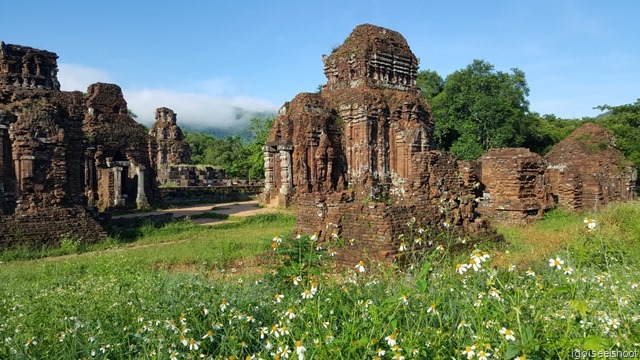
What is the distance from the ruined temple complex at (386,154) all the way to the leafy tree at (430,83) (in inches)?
775

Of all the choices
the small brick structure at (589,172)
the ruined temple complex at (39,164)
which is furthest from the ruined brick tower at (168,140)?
the small brick structure at (589,172)

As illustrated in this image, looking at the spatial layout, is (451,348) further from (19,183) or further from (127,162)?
(127,162)

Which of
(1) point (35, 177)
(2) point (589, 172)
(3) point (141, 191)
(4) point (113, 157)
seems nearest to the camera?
(1) point (35, 177)

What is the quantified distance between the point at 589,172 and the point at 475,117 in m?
16.9

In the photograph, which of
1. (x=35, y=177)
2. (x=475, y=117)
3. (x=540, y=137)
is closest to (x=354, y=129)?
(x=35, y=177)

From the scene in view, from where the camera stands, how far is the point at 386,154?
20625 mm

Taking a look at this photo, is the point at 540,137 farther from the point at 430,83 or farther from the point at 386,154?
the point at 386,154

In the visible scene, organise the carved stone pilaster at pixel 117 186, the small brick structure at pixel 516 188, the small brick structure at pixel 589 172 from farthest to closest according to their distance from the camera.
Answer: the carved stone pilaster at pixel 117 186
the small brick structure at pixel 589 172
the small brick structure at pixel 516 188

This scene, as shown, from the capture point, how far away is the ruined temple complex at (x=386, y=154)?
655 inches

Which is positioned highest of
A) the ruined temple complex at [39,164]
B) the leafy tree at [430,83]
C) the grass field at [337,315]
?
the leafy tree at [430,83]

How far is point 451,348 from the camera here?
330cm

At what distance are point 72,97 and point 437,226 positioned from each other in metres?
13.6

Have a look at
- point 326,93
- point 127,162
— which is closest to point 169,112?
point 127,162

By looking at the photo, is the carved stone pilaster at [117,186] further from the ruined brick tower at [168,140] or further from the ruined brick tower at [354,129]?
the ruined brick tower at [168,140]
